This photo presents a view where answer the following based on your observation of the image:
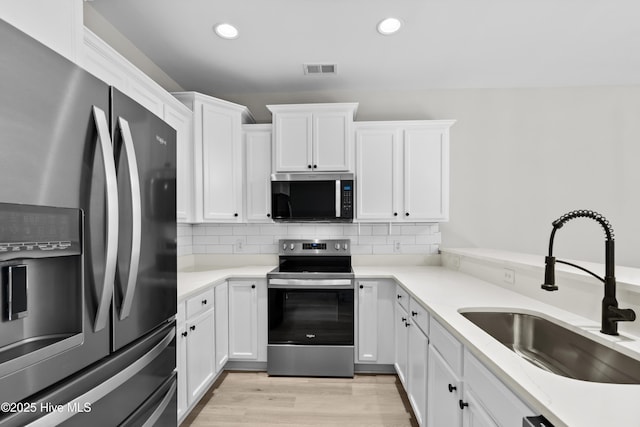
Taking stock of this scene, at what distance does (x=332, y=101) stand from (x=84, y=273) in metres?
2.94

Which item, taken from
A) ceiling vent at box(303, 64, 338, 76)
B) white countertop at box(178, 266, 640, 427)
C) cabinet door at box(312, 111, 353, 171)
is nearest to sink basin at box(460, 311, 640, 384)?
white countertop at box(178, 266, 640, 427)

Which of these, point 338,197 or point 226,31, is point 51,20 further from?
point 338,197

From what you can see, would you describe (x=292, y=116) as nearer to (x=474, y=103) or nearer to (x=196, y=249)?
(x=196, y=249)

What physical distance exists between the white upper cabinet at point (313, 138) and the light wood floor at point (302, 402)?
1.81 m

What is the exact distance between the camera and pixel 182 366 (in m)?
1.93

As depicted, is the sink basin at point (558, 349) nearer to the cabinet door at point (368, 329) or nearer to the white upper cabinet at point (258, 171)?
the cabinet door at point (368, 329)

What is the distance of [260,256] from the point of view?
3270 mm

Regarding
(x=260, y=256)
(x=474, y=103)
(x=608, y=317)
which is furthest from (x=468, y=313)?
(x=474, y=103)

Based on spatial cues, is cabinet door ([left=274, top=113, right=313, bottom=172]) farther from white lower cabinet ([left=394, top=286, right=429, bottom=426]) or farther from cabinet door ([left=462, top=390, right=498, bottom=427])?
cabinet door ([left=462, top=390, right=498, bottom=427])

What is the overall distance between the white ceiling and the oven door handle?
6.08 feet

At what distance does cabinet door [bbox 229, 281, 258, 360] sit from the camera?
2752 millimetres

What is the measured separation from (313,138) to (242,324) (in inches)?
69.3

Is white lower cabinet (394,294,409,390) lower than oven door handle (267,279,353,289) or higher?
lower

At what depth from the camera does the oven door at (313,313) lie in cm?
269
